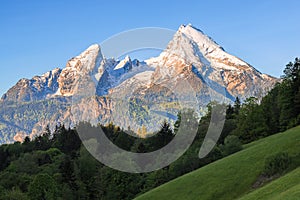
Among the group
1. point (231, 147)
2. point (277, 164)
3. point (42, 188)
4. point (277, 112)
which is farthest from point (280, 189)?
point (42, 188)

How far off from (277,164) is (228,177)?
6.85 metres

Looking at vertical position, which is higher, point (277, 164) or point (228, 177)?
point (277, 164)

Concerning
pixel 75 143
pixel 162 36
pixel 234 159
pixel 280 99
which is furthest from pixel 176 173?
pixel 75 143

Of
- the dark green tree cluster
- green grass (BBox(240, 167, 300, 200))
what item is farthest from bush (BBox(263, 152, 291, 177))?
the dark green tree cluster

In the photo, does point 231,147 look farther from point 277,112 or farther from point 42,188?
point 42,188

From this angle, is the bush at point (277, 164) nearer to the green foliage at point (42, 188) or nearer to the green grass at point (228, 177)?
the green grass at point (228, 177)

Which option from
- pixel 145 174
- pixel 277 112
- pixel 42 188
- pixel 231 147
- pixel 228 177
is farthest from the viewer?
pixel 145 174

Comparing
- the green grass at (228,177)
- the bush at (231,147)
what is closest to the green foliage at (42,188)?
the green grass at (228,177)

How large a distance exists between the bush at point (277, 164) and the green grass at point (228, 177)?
1800mm

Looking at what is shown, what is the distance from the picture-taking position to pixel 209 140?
77000 millimetres

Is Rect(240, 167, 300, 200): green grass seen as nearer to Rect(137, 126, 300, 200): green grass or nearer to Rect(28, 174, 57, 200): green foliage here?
Rect(137, 126, 300, 200): green grass

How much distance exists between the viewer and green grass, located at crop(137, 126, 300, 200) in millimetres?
44781

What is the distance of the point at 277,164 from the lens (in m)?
42.5

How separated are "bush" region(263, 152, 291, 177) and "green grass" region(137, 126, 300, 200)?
5.90 feet
